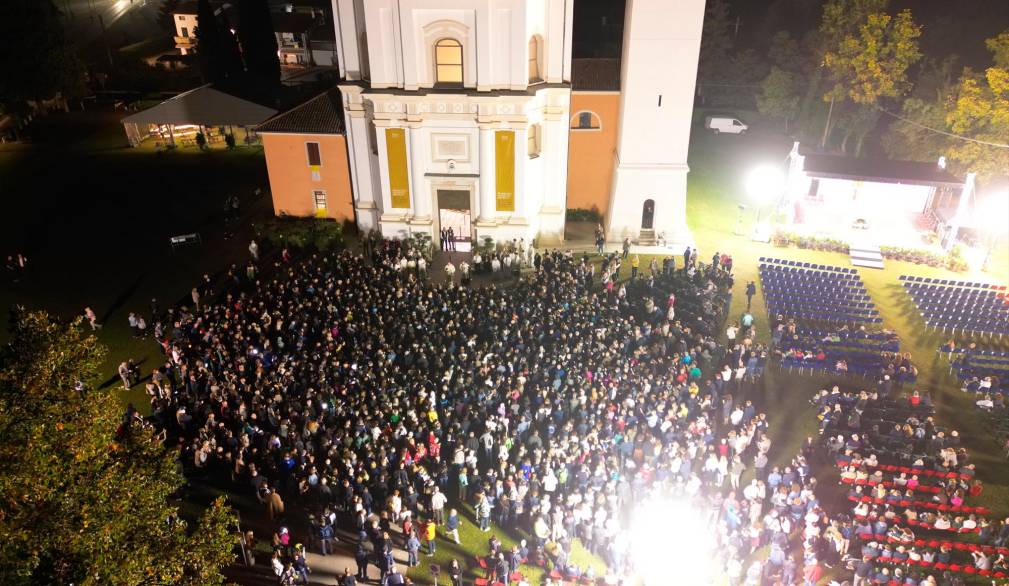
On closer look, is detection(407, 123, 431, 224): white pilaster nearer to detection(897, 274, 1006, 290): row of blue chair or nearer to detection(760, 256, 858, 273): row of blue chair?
detection(760, 256, 858, 273): row of blue chair

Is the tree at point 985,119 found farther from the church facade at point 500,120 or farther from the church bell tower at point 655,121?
the church facade at point 500,120

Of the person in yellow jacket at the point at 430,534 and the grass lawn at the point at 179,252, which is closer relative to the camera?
the person in yellow jacket at the point at 430,534

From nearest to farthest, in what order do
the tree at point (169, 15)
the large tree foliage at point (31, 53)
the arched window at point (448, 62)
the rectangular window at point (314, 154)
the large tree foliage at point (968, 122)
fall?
the arched window at point (448, 62) → the large tree foliage at point (968, 122) → the rectangular window at point (314, 154) → the large tree foliage at point (31, 53) → the tree at point (169, 15)

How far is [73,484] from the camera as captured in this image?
29.6 ft

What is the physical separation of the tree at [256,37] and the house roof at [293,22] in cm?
1088

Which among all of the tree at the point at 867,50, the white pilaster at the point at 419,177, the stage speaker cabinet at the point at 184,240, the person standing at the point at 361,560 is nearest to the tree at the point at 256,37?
the stage speaker cabinet at the point at 184,240

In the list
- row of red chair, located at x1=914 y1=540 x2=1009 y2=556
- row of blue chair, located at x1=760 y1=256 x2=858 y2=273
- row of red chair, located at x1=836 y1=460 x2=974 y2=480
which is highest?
row of blue chair, located at x1=760 y1=256 x2=858 y2=273

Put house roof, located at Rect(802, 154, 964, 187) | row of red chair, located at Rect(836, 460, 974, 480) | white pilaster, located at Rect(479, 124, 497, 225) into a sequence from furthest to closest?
house roof, located at Rect(802, 154, 964, 187) → white pilaster, located at Rect(479, 124, 497, 225) → row of red chair, located at Rect(836, 460, 974, 480)

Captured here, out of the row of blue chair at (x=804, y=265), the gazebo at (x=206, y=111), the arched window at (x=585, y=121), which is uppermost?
the arched window at (x=585, y=121)

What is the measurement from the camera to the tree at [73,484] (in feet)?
27.9

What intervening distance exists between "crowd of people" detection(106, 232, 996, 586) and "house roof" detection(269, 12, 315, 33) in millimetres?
48834

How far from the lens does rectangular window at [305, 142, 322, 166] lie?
33.3 metres

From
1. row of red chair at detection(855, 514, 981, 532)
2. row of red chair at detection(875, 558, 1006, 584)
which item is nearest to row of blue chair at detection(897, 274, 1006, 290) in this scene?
row of red chair at detection(855, 514, 981, 532)

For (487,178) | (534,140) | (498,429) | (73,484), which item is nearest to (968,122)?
(534,140)
